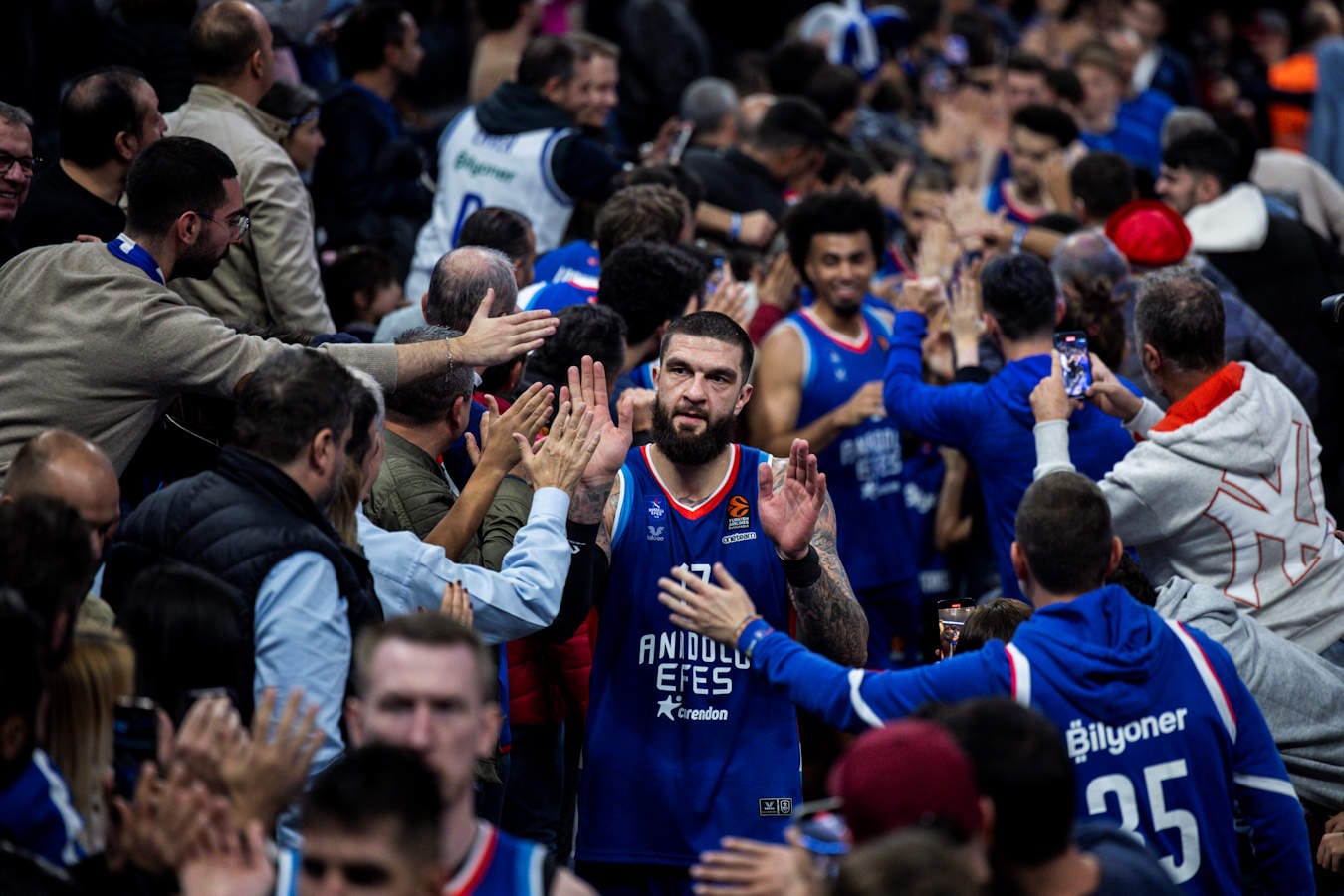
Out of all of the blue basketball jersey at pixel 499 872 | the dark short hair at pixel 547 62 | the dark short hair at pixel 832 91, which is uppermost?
the dark short hair at pixel 547 62

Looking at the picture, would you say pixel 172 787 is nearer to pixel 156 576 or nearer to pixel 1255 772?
pixel 156 576

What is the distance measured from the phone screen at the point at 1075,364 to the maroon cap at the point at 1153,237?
177 cm

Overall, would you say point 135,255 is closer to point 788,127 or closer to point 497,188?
point 497,188

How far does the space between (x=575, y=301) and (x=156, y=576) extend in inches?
127

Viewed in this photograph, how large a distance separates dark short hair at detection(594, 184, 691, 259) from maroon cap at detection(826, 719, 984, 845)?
410cm

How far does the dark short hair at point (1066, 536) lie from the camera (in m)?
4.42

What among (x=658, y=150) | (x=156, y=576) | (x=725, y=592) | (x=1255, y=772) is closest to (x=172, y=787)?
(x=156, y=576)

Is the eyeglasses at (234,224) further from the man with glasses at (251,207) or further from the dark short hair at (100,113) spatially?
the man with glasses at (251,207)

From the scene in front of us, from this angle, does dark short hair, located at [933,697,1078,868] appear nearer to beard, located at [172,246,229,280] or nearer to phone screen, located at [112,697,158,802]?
phone screen, located at [112,697,158,802]

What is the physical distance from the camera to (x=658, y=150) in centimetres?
975

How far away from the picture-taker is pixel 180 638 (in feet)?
12.8

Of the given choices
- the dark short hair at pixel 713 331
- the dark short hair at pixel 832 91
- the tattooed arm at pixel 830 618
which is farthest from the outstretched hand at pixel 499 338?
the dark short hair at pixel 832 91

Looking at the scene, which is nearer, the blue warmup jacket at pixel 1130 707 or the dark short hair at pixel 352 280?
the blue warmup jacket at pixel 1130 707

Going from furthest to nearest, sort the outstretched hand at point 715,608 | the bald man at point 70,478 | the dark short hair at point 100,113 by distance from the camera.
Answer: the dark short hair at point 100,113 → the outstretched hand at point 715,608 → the bald man at point 70,478
